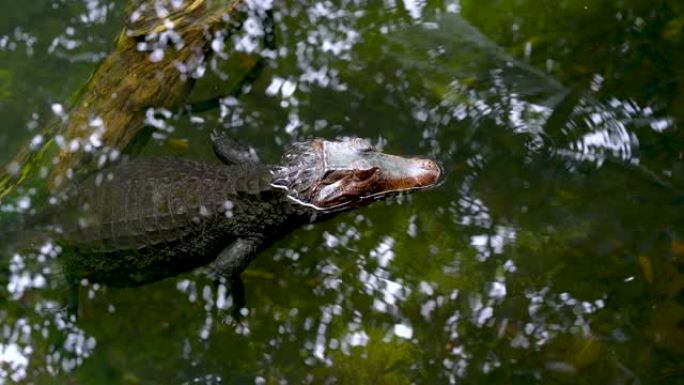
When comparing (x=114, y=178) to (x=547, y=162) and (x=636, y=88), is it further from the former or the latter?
(x=636, y=88)

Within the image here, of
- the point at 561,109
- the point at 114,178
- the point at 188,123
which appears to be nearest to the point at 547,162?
the point at 561,109

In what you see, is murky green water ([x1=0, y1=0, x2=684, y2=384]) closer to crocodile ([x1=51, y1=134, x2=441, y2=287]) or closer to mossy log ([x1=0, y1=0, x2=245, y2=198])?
crocodile ([x1=51, y1=134, x2=441, y2=287])

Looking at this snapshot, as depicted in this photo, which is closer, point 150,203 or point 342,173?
point 342,173

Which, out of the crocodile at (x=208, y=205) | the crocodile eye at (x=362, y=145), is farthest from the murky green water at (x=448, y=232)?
the crocodile eye at (x=362, y=145)

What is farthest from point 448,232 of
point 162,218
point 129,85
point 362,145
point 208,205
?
point 129,85

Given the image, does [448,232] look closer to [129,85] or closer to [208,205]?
[208,205]

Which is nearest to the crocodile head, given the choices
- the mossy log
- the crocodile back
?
the crocodile back

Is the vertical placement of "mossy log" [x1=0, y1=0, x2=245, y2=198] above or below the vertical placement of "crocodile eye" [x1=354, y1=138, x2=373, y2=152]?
above

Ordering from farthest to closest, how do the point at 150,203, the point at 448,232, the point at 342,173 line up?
the point at 448,232
the point at 150,203
the point at 342,173
